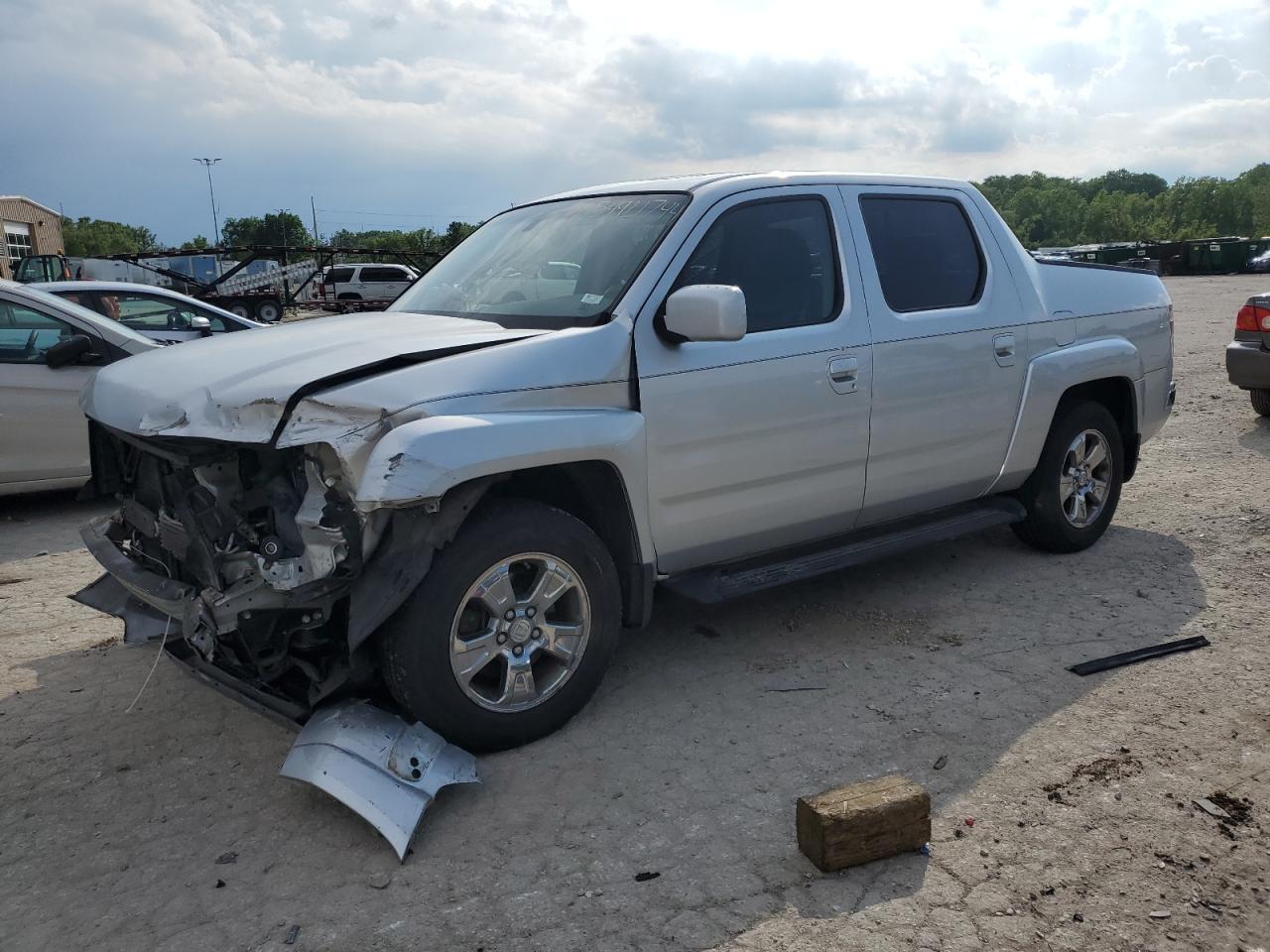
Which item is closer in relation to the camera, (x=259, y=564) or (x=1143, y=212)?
(x=259, y=564)

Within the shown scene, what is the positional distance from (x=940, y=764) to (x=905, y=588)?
1.92 metres

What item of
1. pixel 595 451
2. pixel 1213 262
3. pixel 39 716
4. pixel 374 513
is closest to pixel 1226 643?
pixel 595 451

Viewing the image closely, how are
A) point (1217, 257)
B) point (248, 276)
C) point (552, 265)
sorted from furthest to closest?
point (1217, 257) → point (248, 276) → point (552, 265)

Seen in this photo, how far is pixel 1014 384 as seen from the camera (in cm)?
518

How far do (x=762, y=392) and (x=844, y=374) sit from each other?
1.54 feet

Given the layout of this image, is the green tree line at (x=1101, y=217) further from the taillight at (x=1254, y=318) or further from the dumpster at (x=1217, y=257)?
the taillight at (x=1254, y=318)

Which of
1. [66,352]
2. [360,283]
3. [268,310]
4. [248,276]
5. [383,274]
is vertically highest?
[248,276]

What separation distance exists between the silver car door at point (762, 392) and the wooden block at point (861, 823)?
1277mm

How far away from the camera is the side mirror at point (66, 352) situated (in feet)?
23.3

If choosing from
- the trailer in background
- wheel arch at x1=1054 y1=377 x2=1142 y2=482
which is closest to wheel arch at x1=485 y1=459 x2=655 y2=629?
wheel arch at x1=1054 y1=377 x2=1142 y2=482

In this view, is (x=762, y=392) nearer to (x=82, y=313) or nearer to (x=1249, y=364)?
(x=82, y=313)

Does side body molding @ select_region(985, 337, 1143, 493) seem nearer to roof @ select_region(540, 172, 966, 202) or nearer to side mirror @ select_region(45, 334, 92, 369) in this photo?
roof @ select_region(540, 172, 966, 202)

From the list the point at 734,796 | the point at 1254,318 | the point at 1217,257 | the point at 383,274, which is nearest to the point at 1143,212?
the point at 1217,257

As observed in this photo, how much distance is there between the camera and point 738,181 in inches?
173
